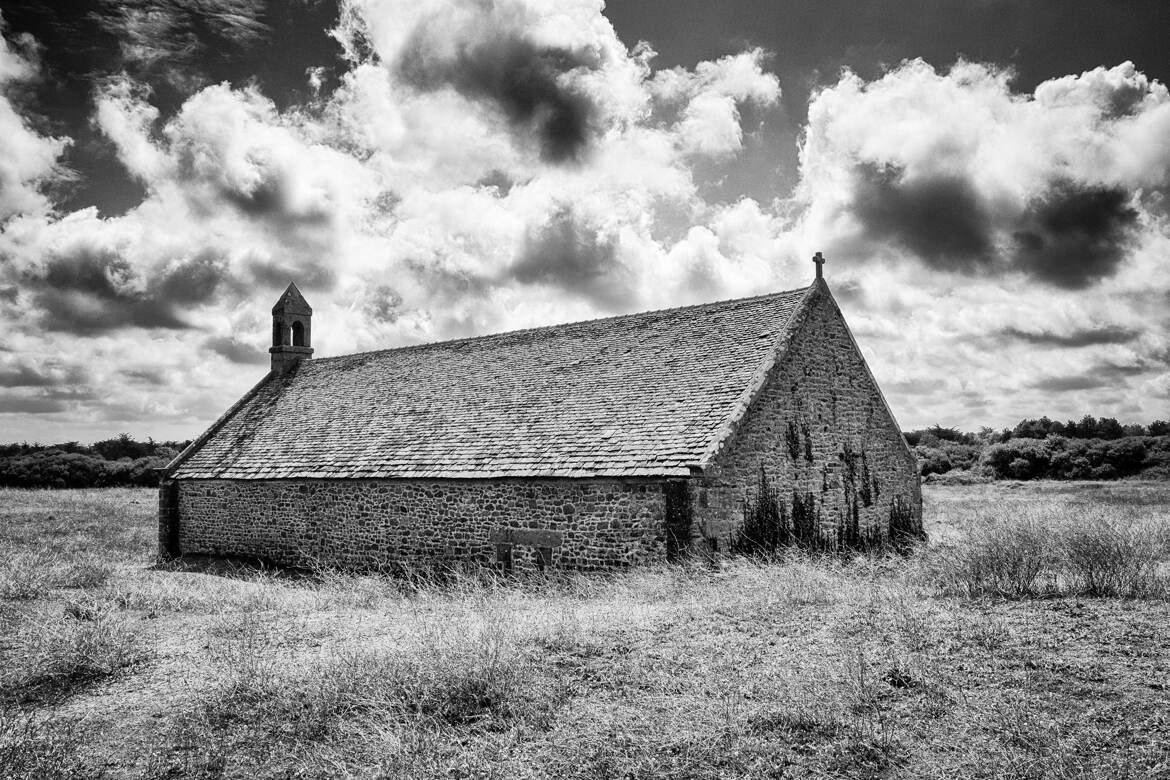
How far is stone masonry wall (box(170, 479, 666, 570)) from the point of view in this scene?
14047 mm

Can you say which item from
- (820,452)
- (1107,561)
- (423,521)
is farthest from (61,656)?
(820,452)

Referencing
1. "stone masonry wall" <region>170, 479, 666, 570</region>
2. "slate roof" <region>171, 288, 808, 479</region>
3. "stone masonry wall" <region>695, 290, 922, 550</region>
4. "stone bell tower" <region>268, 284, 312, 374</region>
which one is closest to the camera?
"stone masonry wall" <region>170, 479, 666, 570</region>

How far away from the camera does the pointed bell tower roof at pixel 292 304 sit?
28.2 meters

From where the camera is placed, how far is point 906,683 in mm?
6770

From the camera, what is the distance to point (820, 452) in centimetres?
1672

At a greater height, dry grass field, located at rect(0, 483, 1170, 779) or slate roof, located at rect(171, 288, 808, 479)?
slate roof, located at rect(171, 288, 808, 479)

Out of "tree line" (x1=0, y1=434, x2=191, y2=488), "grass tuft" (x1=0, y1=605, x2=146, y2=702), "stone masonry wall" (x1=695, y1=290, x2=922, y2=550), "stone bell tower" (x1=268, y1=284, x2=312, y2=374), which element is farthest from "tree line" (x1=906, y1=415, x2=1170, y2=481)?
"tree line" (x1=0, y1=434, x2=191, y2=488)

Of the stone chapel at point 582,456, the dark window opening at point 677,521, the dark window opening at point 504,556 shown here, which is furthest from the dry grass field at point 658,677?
the dark window opening at point 504,556

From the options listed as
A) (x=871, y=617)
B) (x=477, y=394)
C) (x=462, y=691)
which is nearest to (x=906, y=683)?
(x=871, y=617)

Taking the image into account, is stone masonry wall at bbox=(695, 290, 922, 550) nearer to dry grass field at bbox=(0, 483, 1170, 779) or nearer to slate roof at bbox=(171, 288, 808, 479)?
slate roof at bbox=(171, 288, 808, 479)

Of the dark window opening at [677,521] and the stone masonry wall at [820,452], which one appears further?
the stone masonry wall at [820,452]

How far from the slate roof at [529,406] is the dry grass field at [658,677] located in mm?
3315

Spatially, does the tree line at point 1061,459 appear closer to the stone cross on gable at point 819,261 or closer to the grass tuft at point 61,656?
the stone cross on gable at point 819,261

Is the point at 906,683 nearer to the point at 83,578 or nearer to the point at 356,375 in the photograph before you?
the point at 83,578
